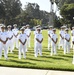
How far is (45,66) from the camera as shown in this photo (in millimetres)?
13523

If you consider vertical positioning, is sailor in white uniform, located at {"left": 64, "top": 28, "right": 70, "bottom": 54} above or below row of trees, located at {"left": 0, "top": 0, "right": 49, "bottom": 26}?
below

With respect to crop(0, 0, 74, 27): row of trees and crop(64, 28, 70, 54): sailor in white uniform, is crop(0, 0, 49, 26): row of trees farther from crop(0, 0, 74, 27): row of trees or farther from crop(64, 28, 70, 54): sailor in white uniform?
crop(64, 28, 70, 54): sailor in white uniform

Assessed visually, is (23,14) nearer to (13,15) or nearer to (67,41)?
(13,15)

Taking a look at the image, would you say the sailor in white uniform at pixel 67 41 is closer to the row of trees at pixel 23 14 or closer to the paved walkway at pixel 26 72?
the paved walkway at pixel 26 72

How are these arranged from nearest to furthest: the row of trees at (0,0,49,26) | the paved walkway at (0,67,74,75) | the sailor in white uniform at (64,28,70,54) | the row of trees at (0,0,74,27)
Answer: the paved walkway at (0,67,74,75)
the sailor in white uniform at (64,28,70,54)
the row of trees at (0,0,74,27)
the row of trees at (0,0,49,26)

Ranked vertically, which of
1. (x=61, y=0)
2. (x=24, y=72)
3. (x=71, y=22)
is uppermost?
(x=61, y=0)

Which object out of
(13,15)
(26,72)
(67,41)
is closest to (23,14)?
(13,15)

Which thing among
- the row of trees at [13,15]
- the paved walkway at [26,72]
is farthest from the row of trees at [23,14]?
the paved walkway at [26,72]

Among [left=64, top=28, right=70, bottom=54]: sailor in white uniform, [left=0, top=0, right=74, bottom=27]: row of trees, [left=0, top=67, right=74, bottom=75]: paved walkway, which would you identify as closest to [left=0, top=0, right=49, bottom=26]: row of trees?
[left=0, top=0, right=74, bottom=27]: row of trees

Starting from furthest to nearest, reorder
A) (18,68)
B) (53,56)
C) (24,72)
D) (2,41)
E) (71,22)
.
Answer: (71,22)
(53,56)
(2,41)
(18,68)
(24,72)

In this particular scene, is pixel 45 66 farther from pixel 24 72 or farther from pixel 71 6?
pixel 71 6

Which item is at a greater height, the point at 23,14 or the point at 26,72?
the point at 23,14

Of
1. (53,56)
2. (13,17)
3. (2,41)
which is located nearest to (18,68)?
(2,41)

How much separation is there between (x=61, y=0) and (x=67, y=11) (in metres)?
29.5
